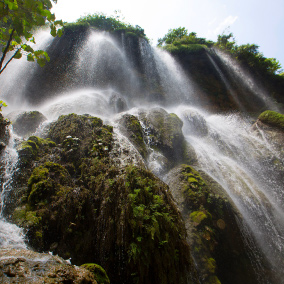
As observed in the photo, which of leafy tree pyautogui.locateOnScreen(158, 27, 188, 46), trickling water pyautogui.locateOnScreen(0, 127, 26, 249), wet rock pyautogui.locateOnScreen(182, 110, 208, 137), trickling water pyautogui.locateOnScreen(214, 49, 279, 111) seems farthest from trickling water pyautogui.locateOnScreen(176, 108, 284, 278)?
leafy tree pyautogui.locateOnScreen(158, 27, 188, 46)

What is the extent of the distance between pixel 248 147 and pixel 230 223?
6639mm

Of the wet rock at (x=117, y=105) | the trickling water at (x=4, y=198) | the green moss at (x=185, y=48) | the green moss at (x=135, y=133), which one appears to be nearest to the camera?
the trickling water at (x=4, y=198)

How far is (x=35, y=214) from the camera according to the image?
344 cm

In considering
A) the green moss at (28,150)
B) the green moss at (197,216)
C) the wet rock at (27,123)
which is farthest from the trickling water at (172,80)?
the green moss at (28,150)

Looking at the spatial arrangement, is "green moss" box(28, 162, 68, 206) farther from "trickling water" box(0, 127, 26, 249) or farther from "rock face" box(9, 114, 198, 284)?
"trickling water" box(0, 127, 26, 249)

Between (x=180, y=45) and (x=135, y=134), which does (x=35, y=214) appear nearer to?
(x=135, y=134)

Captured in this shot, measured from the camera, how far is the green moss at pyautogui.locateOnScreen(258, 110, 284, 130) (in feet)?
36.1

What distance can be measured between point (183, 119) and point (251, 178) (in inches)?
247

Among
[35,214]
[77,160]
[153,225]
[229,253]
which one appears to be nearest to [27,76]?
[77,160]

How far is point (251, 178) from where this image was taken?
8.41 metres

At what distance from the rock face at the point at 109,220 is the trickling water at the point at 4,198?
0.49 feet

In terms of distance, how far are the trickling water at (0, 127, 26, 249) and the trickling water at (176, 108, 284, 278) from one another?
6.40 m

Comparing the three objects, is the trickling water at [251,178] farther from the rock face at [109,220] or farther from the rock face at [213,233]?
the rock face at [109,220]

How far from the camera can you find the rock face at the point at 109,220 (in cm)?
303
